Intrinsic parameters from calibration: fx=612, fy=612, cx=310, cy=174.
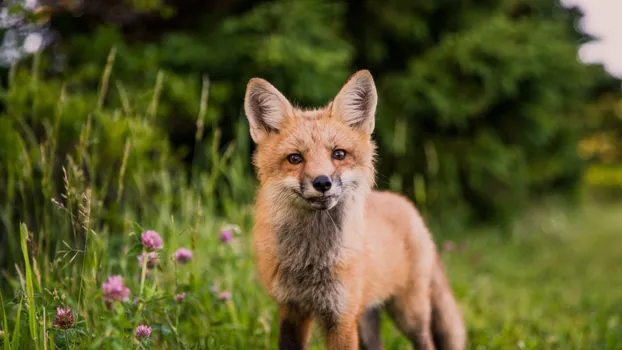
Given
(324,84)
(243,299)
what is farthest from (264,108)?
(324,84)

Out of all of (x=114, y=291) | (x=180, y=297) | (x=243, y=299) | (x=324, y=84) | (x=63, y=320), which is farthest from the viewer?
(x=324, y=84)

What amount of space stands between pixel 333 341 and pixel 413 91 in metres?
5.47

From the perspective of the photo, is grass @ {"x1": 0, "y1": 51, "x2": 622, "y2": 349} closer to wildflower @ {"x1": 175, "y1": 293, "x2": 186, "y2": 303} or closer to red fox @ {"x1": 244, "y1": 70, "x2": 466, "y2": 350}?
wildflower @ {"x1": 175, "y1": 293, "x2": 186, "y2": 303}

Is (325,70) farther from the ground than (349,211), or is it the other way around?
(325,70)

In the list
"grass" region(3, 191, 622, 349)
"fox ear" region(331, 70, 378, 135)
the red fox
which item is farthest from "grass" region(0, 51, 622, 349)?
"fox ear" region(331, 70, 378, 135)

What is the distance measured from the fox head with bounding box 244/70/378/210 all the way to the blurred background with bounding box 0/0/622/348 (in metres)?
1.01

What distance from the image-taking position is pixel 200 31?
731cm

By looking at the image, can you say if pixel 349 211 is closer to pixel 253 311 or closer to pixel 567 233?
pixel 253 311

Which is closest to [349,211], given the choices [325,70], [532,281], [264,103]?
[264,103]

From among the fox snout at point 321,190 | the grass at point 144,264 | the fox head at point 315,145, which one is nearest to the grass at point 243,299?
the grass at point 144,264

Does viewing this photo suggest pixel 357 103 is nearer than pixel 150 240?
No

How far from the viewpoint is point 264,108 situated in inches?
118

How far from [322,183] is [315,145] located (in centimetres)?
26

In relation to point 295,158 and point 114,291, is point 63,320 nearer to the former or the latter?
point 114,291
